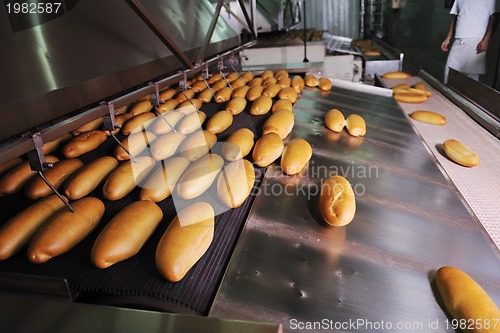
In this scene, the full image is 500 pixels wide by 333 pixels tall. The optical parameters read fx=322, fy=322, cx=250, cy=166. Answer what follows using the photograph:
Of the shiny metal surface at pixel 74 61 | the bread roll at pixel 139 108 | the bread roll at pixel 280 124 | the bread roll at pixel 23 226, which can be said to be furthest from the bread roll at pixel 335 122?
the bread roll at pixel 23 226

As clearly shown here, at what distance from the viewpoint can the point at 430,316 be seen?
67 cm

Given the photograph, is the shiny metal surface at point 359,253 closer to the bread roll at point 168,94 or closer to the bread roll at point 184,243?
the bread roll at point 184,243

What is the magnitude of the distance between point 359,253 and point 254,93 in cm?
116

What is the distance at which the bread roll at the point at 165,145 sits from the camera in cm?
113

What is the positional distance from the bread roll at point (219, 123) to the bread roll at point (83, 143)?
436 mm

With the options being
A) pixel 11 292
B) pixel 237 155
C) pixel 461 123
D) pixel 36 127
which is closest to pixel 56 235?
pixel 11 292

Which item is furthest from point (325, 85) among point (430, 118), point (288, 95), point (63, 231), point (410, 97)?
point (63, 231)

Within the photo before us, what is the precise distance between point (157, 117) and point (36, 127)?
62 centimetres

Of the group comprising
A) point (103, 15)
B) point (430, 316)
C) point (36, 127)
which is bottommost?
point (430, 316)

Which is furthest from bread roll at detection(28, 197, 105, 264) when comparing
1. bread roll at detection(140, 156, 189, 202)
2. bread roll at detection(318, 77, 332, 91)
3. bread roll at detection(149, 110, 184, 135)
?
bread roll at detection(318, 77, 332, 91)

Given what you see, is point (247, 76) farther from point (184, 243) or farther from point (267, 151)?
point (184, 243)

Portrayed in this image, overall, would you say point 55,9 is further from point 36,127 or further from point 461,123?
point 461,123

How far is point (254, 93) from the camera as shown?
5.79 ft

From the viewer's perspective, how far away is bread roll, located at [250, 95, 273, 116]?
156cm
